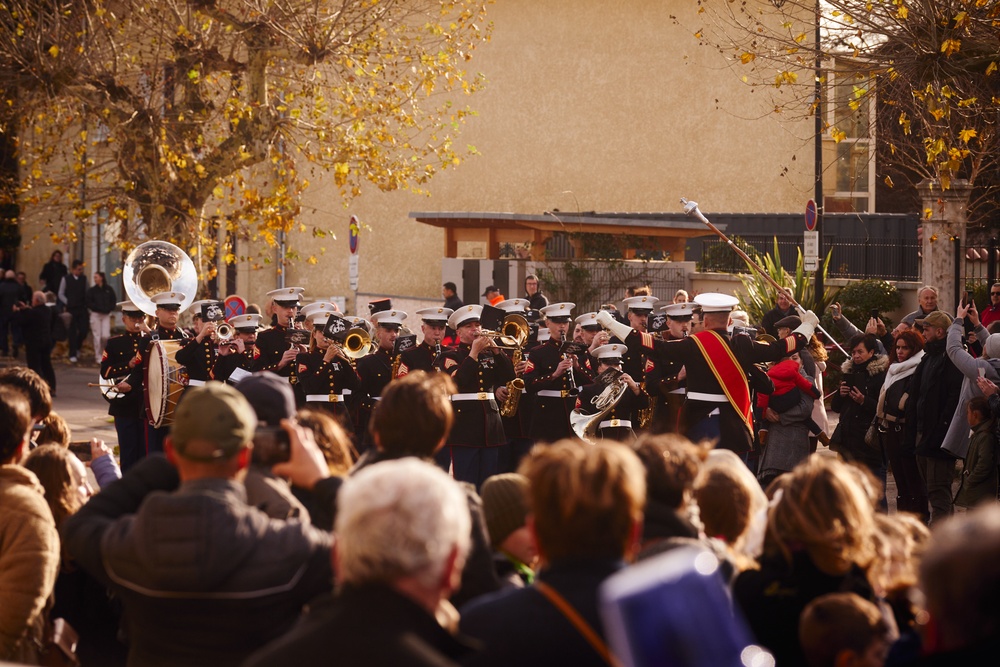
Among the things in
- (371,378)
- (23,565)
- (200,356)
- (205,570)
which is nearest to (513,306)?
(371,378)

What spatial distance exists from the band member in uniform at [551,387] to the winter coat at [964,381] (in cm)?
313

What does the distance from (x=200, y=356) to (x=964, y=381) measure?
6.25 meters

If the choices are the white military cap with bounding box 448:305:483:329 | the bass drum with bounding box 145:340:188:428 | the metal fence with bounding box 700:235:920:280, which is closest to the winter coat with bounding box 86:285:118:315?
the metal fence with bounding box 700:235:920:280

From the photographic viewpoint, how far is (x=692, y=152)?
2952 centimetres

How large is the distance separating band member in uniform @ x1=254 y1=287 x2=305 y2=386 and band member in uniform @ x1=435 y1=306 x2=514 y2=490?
1.50 m

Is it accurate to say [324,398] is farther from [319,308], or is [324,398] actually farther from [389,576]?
[389,576]

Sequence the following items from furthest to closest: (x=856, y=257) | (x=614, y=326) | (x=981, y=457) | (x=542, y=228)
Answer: (x=856, y=257)
(x=542, y=228)
(x=614, y=326)
(x=981, y=457)

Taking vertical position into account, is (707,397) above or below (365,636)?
below

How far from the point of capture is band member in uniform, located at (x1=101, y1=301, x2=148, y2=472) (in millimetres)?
10820

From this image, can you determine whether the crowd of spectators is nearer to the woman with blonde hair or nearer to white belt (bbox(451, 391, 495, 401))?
the woman with blonde hair

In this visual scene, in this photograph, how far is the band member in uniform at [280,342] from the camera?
435 inches

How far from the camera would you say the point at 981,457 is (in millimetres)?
8680

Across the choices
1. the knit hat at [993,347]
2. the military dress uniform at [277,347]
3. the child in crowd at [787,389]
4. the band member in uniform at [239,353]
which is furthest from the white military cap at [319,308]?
the knit hat at [993,347]

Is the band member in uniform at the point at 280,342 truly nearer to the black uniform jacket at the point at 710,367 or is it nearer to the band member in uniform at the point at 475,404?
the band member in uniform at the point at 475,404
